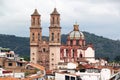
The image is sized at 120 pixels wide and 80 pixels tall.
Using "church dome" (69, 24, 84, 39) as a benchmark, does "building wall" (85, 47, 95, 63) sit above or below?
below

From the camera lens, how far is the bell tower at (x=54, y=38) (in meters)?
132

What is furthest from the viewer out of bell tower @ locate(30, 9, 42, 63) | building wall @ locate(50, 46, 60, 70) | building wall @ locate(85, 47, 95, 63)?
building wall @ locate(85, 47, 95, 63)

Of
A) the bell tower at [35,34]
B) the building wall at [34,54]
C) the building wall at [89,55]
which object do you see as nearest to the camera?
the building wall at [34,54]

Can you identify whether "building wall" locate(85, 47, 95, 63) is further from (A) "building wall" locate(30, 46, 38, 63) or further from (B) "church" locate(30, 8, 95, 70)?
(A) "building wall" locate(30, 46, 38, 63)

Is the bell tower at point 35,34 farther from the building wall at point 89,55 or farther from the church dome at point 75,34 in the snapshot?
the building wall at point 89,55

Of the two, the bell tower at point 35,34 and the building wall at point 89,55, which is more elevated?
the bell tower at point 35,34

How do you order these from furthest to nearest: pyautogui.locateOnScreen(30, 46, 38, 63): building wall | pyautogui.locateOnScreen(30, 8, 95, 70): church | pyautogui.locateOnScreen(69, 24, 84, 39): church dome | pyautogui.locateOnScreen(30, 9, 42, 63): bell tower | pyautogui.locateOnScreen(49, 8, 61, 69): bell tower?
pyautogui.locateOnScreen(69, 24, 84, 39): church dome, pyautogui.locateOnScreen(30, 9, 42, 63): bell tower, pyautogui.locateOnScreen(30, 46, 38, 63): building wall, pyautogui.locateOnScreen(30, 8, 95, 70): church, pyautogui.locateOnScreen(49, 8, 61, 69): bell tower

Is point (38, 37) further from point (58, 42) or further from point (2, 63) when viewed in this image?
point (2, 63)

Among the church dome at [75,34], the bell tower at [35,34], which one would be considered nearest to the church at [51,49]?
the bell tower at [35,34]

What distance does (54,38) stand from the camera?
134 meters

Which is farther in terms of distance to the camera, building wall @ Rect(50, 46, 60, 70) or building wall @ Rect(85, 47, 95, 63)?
building wall @ Rect(85, 47, 95, 63)

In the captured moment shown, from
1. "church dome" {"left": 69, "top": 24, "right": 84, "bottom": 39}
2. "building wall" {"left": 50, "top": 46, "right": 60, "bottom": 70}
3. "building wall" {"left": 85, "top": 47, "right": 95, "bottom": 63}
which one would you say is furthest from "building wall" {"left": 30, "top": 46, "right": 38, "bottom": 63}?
"building wall" {"left": 85, "top": 47, "right": 95, "bottom": 63}

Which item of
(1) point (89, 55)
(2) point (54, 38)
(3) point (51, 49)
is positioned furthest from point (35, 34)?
(1) point (89, 55)

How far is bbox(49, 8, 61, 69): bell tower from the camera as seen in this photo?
132500mm
